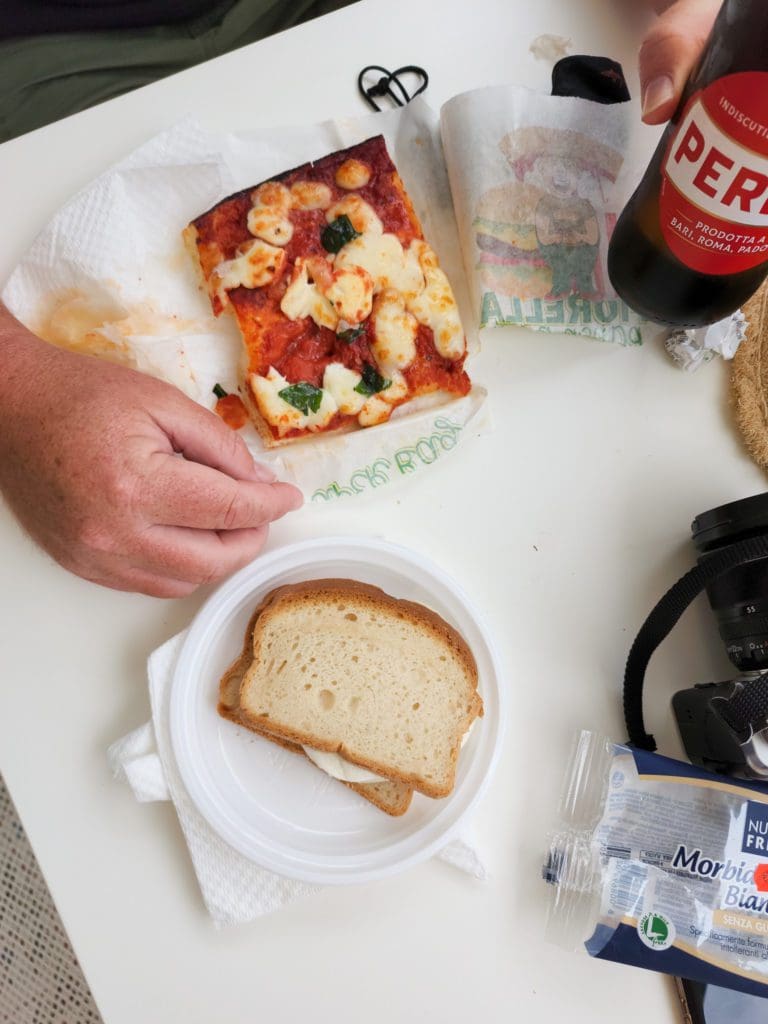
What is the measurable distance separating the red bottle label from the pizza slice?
25cm

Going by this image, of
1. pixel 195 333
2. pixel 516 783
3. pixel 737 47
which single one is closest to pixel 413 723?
pixel 516 783

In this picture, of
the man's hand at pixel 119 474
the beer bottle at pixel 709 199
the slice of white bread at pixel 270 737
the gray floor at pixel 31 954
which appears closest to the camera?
the beer bottle at pixel 709 199

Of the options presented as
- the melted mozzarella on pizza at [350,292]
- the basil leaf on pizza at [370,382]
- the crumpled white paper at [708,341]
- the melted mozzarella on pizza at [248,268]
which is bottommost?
the crumpled white paper at [708,341]

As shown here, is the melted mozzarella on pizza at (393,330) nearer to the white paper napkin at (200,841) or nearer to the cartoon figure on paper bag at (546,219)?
the cartoon figure on paper bag at (546,219)

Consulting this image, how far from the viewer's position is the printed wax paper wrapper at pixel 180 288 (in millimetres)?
790

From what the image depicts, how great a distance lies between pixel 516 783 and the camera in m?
0.79

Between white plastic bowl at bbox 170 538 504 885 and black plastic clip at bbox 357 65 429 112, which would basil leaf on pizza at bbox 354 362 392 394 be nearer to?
white plastic bowl at bbox 170 538 504 885

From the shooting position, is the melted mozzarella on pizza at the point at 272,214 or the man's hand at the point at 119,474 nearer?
the man's hand at the point at 119,474

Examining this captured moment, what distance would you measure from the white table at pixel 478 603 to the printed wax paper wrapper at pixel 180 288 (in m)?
0.03

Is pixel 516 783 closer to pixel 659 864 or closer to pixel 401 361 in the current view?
pixel 659 864

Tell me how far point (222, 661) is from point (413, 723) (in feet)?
0.70

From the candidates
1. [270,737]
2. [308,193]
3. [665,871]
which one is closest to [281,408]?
[308,193]

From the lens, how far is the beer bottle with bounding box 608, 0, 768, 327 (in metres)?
0.55

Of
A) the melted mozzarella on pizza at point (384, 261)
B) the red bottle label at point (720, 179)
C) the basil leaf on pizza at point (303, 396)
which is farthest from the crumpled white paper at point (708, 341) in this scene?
the basil leaf on pizza at point (303, 396)
